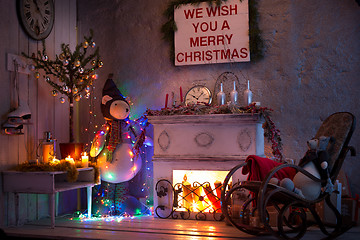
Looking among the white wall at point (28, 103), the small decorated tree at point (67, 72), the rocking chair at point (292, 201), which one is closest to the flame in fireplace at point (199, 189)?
the rocking chair at point (292, 201)

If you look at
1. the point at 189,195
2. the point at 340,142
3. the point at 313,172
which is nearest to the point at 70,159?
the point at 189,195

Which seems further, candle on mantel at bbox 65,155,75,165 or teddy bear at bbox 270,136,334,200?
candle on mantel at bbox 65,155,75,165

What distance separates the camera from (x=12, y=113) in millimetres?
4094

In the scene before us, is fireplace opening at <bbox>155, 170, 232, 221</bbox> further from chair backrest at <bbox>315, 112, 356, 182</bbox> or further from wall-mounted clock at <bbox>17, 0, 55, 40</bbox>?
wall-mounted clock at <bbox>17, 0, 55, 40</bbox>

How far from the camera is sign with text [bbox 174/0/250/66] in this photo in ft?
16.3

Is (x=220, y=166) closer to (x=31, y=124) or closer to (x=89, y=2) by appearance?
(x=31, y=124)

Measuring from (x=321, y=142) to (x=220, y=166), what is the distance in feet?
4.04

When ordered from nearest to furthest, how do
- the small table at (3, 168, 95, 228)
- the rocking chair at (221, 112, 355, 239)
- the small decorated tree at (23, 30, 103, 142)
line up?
the rocking chair at (221, 112, 355, 239) < the small table at (3, 168, 95, 228) < the small decorated tree at (23, 30, 103, 142)

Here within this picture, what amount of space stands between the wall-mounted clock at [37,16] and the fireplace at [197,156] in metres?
1.69

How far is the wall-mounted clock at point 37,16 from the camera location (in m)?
4.40

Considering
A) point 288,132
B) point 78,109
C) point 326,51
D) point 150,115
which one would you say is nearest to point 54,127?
point 78,109

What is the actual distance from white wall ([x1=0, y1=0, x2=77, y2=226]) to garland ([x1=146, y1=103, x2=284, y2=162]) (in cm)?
133

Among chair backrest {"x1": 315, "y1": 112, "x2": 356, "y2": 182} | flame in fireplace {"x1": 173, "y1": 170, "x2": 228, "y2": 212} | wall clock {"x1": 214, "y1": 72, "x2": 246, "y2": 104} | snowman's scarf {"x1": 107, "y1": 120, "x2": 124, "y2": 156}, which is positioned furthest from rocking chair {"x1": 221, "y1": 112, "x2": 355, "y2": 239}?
snowman's scarf {"x1": 107, "y1": 120, "x2": 124, "y2": 156}

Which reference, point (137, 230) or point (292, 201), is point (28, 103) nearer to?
point (137, 230)
